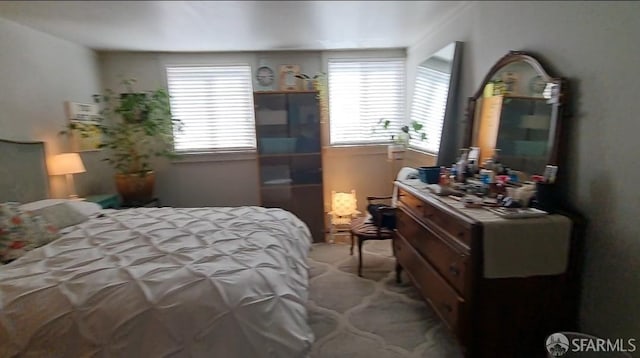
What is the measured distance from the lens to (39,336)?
140cm

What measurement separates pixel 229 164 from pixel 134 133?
1.20 m

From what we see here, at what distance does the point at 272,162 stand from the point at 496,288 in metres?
3.04

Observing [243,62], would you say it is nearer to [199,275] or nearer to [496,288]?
[199,275]

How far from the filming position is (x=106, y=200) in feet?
11.7

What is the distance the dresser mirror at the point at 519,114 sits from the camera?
6.18ft

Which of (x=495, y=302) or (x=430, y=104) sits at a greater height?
(x=430, y=104)

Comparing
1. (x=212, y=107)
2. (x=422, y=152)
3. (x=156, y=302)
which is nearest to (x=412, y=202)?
(x=422, y=152)

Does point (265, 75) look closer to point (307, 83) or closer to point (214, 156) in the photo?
point (307, 83)

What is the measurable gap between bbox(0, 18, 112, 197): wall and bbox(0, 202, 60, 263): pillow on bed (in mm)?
958

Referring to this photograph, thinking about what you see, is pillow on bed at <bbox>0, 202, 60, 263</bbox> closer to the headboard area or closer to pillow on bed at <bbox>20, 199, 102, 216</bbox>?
A: pillow on bed at <bbox>20, 199, 102, 216</bbox>

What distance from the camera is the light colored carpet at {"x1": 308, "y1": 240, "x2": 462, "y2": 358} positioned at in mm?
2094

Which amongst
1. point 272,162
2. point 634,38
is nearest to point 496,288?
point 634,38

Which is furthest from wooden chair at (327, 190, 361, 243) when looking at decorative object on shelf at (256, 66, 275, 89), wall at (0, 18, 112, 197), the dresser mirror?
wall at (0, 18, 112, 197)

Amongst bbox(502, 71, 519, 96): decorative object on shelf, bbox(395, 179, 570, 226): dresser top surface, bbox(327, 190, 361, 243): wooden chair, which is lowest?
bbox(327, 190, 361, 243): wooden chair
